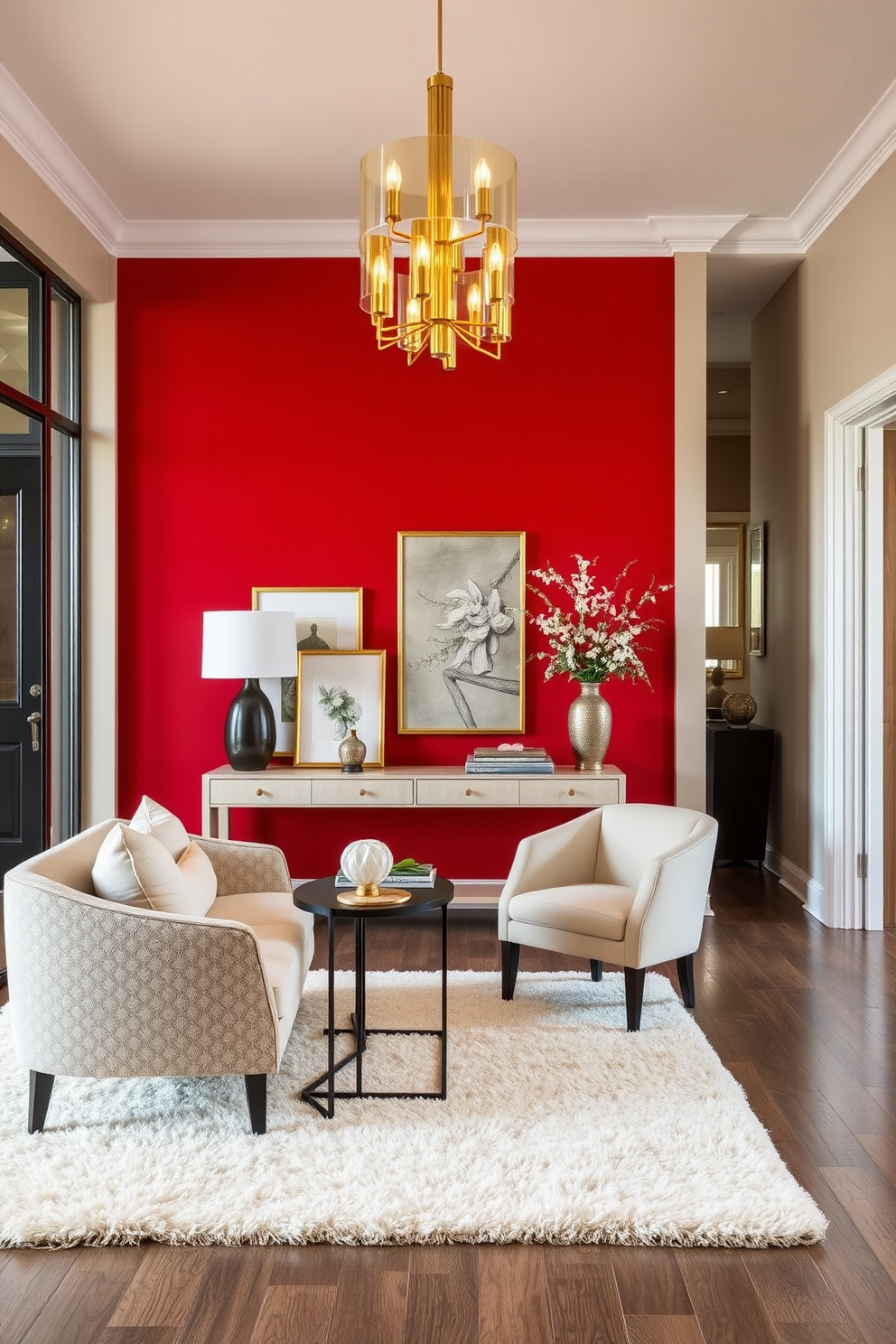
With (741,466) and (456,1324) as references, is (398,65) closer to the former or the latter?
(456,1324)

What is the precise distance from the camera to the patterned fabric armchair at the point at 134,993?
9.08 feet

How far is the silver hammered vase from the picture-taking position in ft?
16.3

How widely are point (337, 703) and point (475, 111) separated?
2.67 meters

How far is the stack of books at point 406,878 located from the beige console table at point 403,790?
1.47 meters

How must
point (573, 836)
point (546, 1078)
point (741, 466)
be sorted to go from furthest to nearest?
point (741, 466)
point (573, 836)
point (546, 1078)

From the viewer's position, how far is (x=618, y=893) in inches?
152

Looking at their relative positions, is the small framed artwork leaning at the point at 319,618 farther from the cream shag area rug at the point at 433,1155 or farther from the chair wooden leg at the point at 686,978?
the chair wooden leg at the point at 686,978

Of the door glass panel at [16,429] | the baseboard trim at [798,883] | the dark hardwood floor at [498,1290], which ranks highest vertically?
the door glass panel at [16,429]

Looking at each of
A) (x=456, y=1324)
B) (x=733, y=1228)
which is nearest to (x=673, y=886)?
(x=733, y=1228)

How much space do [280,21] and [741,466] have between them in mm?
5570

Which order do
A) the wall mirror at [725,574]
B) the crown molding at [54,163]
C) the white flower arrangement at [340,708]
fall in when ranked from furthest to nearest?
the wall mirror at [725,574] → the white flower arrangement at [340,708] → the crown molding at [54,163]

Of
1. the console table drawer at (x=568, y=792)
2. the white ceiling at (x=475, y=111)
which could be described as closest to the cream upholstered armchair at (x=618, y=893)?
the console table drawer at (x=568, y=792)

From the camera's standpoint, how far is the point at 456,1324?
2062 millimetres

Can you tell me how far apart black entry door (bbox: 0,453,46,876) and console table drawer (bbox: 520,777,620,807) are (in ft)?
7.13
